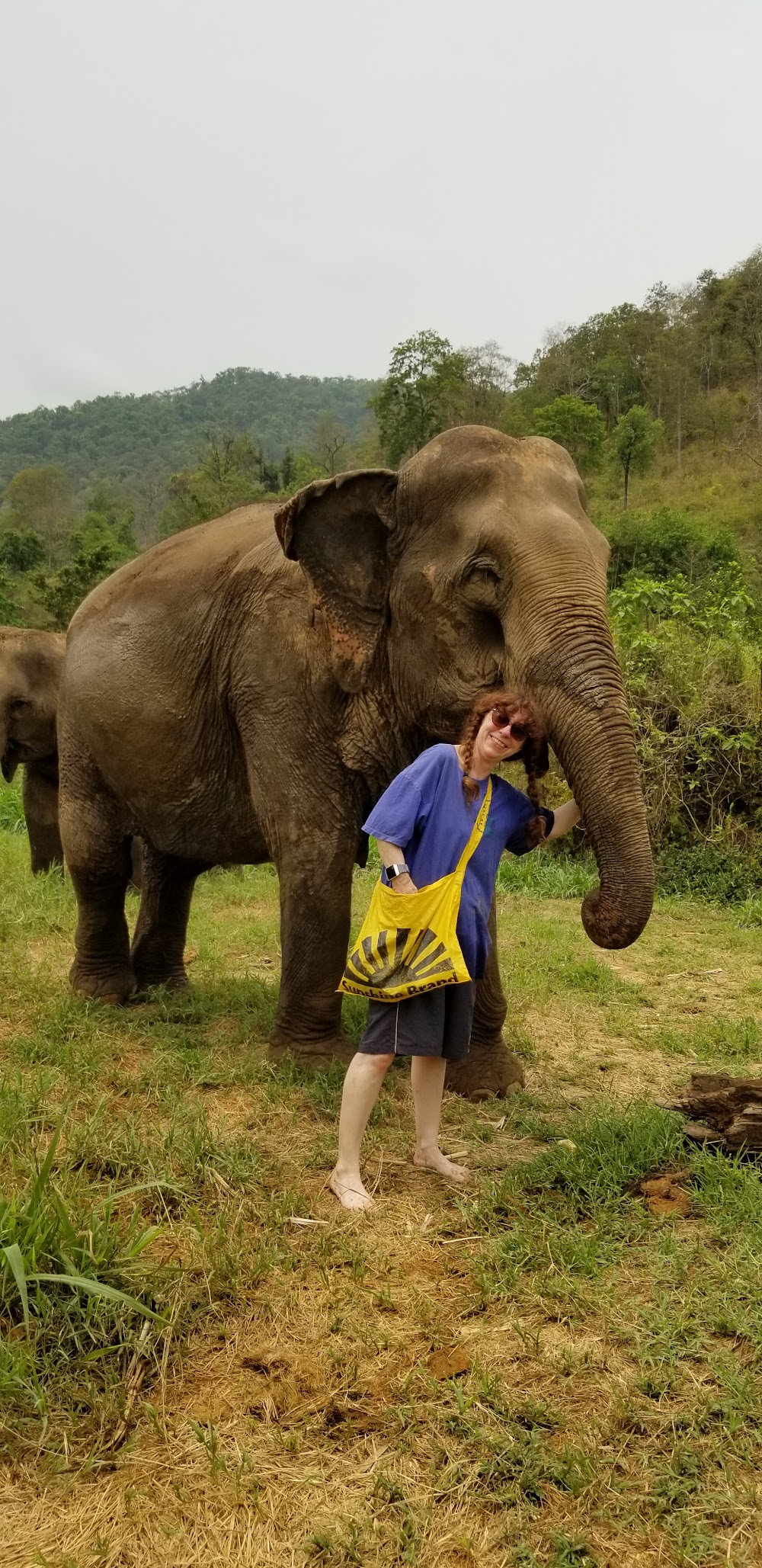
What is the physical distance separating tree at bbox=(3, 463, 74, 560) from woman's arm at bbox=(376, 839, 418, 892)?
63.5m

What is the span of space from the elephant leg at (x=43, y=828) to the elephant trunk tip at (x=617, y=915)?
8.38 meters

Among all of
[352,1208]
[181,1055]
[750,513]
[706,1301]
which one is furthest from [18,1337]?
[750,513]

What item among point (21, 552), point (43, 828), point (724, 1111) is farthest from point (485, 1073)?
point (21, 552)

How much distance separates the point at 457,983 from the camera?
3625 mm

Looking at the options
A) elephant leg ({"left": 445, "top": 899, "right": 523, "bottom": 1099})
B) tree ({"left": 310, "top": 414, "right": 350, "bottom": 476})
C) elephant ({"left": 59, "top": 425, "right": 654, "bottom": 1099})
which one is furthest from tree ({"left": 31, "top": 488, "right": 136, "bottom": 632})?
elephant leg ({"left": 445, "top": 899, "right": 523, "bottom": 1099})

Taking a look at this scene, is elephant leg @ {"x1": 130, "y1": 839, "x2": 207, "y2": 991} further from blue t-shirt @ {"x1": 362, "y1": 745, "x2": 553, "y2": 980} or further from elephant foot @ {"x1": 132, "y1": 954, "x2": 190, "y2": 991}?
blue t-shirt @ {"x1": 362, "y1": 745, "x2": 553, "y2": 980}

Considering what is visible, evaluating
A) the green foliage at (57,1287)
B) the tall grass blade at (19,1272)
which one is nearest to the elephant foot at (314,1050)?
the green foliage at (57,1287)

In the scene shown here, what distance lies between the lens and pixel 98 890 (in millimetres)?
6258

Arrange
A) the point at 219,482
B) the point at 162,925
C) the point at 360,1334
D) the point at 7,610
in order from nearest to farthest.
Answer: the point at 360,1334 → the point at 162,925 → the point at 7,610 → the point at 219,482

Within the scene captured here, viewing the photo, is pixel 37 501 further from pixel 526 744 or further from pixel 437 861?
pixel 437 861

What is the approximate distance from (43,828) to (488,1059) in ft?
24.8

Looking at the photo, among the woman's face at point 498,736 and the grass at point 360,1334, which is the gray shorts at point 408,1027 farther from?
the woman's face at point 498,736

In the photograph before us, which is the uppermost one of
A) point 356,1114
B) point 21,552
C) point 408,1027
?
point 21,552

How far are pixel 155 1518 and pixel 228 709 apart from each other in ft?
11.7
